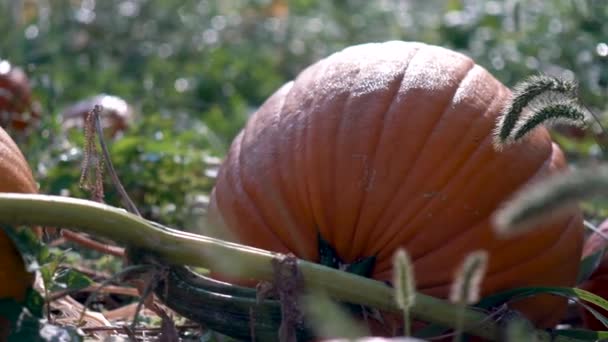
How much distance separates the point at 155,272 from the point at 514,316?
0.77m

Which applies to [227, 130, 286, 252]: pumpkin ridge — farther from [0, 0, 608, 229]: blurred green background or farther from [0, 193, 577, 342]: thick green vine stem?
[0, 0, 608, 229]: blurred green background

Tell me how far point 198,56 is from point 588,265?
4.45 metres

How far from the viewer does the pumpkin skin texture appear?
2.45 m

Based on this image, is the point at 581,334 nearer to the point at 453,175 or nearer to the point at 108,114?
the point at 453,175

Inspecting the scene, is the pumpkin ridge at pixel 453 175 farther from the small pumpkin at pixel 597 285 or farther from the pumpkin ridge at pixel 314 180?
the small pumpkin at pixel 597 285

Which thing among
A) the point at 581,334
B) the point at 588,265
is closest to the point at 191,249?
the point at 581,334

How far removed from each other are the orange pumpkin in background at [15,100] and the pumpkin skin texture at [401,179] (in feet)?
6.72

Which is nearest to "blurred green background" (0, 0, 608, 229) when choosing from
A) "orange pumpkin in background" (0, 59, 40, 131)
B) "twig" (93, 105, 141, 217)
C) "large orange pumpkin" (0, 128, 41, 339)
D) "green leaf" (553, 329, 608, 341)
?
"orange pumpkin in background" (0, 59, 40, 131)

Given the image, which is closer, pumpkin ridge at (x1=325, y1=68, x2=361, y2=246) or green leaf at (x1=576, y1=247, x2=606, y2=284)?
pumpkin ridge at (x1=325, y1=68, x2=361, y2=246)

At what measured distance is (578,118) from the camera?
2318 mm

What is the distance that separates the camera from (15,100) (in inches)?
187

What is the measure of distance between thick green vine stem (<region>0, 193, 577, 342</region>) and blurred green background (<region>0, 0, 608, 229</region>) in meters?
1.16

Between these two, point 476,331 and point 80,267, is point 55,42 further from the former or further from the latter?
point 476,331

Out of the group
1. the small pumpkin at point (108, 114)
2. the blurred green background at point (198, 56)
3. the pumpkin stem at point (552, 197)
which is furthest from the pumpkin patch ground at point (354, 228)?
the small pumpkin at point (108, 114)
